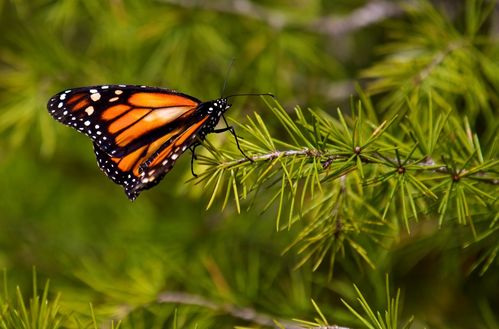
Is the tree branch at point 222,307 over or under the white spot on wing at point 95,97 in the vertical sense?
under

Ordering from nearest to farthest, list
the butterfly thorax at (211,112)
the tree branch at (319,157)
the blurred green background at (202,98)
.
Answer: the tree branch at (319,157), the butterfly thorax at (211,112), the blurred green background at (202,98)

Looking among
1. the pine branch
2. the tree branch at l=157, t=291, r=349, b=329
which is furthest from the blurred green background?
the pine branch

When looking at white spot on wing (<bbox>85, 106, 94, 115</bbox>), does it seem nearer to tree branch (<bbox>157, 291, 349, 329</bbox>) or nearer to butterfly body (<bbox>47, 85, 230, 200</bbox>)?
butterfly body (<bbox>47, 85, 230, 200</bbox>)

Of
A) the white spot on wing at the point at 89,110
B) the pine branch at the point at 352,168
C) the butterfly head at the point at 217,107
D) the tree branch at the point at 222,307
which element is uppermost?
the butterfly head at the point at 217,107

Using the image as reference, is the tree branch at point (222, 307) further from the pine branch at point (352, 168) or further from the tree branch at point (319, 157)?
the tree branch at point (319, 157)

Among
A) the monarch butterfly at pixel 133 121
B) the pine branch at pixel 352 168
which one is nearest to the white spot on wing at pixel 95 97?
the monarch butterfly at pixel 133 121

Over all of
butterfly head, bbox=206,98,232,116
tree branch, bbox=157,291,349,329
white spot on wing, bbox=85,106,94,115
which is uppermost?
butterfly head, bbox=206,98,232,116

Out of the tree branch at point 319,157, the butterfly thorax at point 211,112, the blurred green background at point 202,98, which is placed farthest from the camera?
the blurred green background at point 202,98

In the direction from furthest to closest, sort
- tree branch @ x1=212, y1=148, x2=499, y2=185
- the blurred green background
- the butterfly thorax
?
the blurred green background < the butterfly thorax < tree branch @ x1=212, y1=148, x2=499, y2=185

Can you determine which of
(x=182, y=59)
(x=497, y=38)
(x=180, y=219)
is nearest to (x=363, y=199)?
(x=497, y=38)
